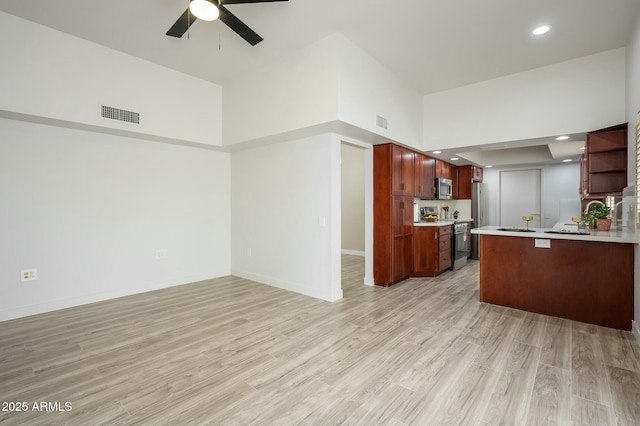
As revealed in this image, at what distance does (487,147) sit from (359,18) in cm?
322

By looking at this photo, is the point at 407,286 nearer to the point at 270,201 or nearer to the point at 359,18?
the point at 270,201

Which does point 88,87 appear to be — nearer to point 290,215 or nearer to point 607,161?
point 290,215

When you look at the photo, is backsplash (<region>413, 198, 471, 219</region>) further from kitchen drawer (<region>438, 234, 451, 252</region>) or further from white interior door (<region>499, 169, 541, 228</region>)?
white interior door (<region>499, 169, 541, 228</region>)

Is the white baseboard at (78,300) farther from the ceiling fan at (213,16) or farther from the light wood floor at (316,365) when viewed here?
the ceiling fan at (213,16)

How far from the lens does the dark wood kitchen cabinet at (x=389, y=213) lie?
4641 mm

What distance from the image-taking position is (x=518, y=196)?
330 inches

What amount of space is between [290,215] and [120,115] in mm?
2629

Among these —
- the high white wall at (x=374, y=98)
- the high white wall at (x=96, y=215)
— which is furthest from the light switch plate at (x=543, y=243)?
the high white wall at (x=96, y=215)

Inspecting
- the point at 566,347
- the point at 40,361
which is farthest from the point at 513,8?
the point at 40,361

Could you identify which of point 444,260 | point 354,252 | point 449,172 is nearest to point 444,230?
point 444,260

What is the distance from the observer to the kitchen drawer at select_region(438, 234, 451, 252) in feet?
17.7

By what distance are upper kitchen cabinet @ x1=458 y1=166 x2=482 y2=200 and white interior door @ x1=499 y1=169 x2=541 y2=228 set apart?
7.03 feet

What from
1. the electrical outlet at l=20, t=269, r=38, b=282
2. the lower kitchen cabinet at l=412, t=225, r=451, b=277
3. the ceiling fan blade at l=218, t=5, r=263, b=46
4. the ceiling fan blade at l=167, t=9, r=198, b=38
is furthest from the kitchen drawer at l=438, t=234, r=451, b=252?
the electrical outlet at l=20, t=269, r=38, b=282

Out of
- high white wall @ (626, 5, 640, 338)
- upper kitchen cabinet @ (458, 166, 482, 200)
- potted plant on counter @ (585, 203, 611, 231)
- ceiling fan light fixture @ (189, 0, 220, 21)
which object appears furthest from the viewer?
upper kitchen cabinet @ (458, 166, 482, 200)
